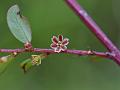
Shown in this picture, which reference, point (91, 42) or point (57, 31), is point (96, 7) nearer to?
point (91, 42)

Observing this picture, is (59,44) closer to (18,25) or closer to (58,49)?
(58,49)

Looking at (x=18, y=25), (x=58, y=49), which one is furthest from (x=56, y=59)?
(x=58, y=49)

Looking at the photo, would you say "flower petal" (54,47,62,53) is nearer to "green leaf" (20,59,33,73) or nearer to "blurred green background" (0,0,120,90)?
"green leaf" (20,59,33,73)

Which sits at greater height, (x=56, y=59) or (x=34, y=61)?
(x=56, y=59)

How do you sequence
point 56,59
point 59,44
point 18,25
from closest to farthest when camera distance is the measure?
point 59,44
point 18,25
point 56,59

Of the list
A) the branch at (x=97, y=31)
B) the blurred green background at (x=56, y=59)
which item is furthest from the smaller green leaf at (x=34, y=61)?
the blurred green background at (x=56, y=59)

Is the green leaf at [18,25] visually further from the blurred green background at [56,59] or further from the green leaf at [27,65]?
the blurred green background at [56,59]
